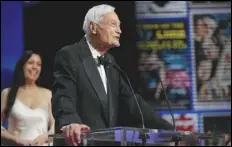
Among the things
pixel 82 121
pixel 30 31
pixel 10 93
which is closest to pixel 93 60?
pixel 82 121

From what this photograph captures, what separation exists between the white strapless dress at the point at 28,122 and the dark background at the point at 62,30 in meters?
0.73

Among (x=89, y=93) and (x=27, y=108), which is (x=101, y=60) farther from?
(x=27, y=108)

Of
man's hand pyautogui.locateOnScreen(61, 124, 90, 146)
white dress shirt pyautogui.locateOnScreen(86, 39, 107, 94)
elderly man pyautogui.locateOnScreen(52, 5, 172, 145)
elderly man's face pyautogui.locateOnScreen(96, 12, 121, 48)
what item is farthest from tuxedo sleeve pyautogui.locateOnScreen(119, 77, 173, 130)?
man's hand pyautogui.locateOnScreen(61, 124, 90, 146)

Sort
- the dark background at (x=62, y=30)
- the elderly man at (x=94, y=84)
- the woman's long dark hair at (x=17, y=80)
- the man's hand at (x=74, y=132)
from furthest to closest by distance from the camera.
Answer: the dark background at (x=62, y=30), the woman's long dark hair at (x=17, y=80), the elderly man at (x=94, y=84), the man's hand at (x=74, y=132)

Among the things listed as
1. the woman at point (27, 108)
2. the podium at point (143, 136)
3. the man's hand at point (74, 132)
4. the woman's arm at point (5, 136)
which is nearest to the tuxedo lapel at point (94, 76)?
the podium at point (143, 136)

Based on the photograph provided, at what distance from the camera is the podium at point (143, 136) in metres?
2.59

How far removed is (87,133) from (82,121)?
50 centimetres

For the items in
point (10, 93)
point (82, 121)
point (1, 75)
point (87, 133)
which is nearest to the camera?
point (87, 133)

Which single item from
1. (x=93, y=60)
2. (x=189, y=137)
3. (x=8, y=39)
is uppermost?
(x=8, y=39)

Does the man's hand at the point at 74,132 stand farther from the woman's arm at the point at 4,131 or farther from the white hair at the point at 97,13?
the woman's arm at the point at 4,131

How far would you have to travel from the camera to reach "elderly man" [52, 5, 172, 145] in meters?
2.95

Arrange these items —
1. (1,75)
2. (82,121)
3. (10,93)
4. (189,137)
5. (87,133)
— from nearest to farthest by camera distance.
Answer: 1. (87,133)
2. (189,137)
3. (82,121)
4. (10,93)
5. (1,75)

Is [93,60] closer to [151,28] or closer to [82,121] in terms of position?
[82,121]

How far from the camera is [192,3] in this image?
6.17 metres
